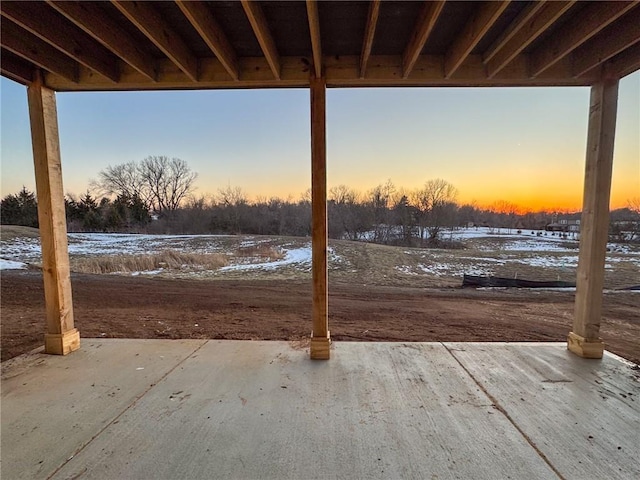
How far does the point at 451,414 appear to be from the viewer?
1929mm

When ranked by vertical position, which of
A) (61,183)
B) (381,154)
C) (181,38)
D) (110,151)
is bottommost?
(61,183)

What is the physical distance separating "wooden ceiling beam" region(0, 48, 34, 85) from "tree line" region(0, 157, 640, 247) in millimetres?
22451

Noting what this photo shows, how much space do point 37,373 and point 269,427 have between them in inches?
83.0

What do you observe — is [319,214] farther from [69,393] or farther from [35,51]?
[35,51]

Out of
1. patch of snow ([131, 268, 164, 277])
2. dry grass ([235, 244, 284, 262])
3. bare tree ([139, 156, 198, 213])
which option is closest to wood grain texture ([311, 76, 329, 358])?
patch of snow ([131, 268, 164, 277])

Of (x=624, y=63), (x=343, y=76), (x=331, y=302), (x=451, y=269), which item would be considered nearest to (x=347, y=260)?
(x=451, y=269)

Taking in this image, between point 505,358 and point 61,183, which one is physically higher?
point 61,183

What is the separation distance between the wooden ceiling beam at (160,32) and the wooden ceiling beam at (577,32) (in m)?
2.85

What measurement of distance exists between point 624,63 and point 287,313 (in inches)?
192

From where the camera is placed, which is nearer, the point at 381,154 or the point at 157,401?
the point at 157,401

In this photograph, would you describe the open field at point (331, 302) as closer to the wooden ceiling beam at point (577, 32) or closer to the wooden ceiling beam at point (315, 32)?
the wooden ceiling beam at point (315, 32)

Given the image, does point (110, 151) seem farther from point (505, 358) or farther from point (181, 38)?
point (505, 358)

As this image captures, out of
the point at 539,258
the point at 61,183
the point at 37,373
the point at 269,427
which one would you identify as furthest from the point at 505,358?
the point at 539,258

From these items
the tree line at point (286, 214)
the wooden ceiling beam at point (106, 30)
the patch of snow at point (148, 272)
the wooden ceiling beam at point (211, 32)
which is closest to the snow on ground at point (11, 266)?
the patch of snow at point (148, 272)
